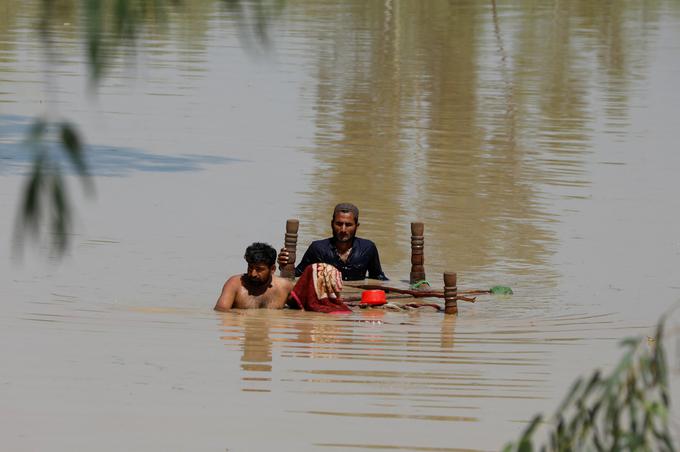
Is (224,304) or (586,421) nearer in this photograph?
(586,421)

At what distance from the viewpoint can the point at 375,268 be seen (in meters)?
14.5

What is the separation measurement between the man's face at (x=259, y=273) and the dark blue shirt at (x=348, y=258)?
1246 mm

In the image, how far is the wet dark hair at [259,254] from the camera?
41.8 feet

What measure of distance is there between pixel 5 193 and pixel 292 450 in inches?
416

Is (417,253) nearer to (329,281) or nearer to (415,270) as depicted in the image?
(415,270)

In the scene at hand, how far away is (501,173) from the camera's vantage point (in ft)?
69.2

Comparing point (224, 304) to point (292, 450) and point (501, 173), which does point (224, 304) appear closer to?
point (292, 450)

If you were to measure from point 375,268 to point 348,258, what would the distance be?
1.05ft

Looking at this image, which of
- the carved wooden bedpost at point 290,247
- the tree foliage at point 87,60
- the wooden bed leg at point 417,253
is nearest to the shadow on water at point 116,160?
the carved wooden bedpost at point 290,247

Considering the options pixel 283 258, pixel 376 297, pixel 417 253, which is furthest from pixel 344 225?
pixel 376 297

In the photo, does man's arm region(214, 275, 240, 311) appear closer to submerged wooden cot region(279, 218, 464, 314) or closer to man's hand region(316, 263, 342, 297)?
man's hand region(316, 263, 342, 297)

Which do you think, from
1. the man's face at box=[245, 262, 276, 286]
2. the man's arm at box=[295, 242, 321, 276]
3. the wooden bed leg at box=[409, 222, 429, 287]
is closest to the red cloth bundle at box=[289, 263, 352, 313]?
the man's face at box=[245, 262, 276, 286]

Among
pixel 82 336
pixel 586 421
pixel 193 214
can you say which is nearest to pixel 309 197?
pixel 193 214

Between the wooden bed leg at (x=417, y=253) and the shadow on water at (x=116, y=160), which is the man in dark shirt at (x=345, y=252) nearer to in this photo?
the wooden bed leg at (x=417, y=253)
